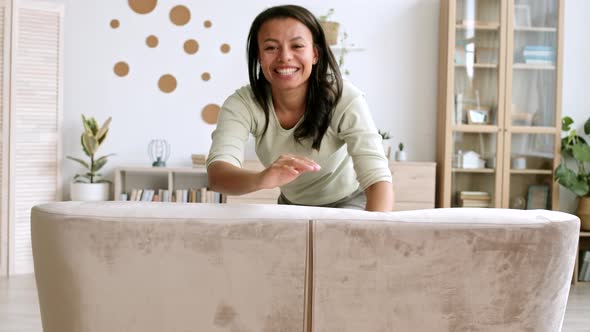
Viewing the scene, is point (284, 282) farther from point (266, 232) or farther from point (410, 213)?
point (410, 213)

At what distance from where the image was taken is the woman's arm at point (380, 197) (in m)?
1.55

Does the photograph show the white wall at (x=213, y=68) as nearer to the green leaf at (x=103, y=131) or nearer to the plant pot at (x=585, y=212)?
the green leaf at (x=103, y=131)

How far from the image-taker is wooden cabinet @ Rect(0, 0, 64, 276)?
175 inches

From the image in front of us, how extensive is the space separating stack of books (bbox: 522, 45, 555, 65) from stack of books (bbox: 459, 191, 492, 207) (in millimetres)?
1037

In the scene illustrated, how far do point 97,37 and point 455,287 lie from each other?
4.49m

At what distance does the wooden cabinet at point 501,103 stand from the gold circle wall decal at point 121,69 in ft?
8.00

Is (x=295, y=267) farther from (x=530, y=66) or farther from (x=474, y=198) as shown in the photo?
(x=530, y=66)

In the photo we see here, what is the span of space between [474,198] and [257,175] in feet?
12.2

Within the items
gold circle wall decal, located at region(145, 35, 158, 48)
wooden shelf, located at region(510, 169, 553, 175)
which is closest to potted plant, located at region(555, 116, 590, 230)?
wooden shelf, located at region(510, 169, 553, 175)

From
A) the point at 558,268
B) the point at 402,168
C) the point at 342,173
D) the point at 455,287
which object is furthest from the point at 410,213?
the point at 402,168

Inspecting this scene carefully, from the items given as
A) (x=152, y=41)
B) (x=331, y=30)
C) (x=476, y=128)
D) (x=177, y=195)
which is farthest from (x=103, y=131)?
(x=476, y=128)

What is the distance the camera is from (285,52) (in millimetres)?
1614

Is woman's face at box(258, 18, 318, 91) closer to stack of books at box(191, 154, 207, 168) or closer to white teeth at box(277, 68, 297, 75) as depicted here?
white teeth at box(277, 68, 297, 75)

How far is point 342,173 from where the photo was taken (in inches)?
75.7
